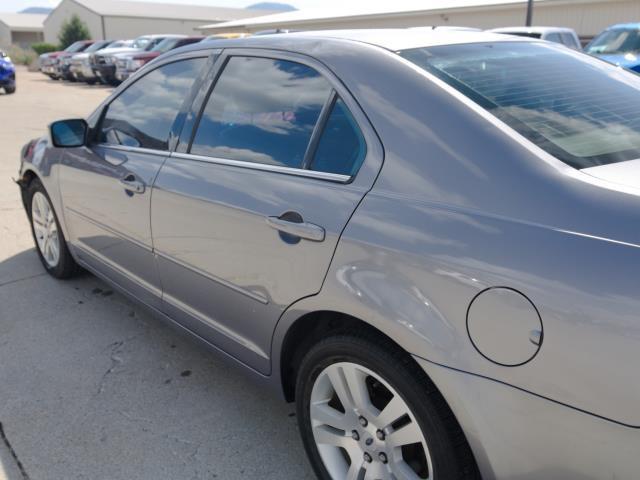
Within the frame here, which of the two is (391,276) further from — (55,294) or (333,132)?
(55,294)

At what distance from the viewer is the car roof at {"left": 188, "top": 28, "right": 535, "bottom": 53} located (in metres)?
2.37

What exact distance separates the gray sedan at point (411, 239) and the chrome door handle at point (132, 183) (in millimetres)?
11

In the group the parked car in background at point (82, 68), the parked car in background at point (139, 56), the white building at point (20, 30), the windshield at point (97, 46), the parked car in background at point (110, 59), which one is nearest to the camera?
the parked car in background at point (139, 56)

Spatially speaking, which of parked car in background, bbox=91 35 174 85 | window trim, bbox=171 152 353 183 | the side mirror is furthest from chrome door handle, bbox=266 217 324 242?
parked car in background, bbox=91 35 174 85

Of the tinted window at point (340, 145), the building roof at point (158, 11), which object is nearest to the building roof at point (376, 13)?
the building roof at point (158, 11)

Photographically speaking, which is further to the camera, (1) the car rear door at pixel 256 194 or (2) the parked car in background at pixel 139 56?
(2) the parked car in background at pixel 139 56

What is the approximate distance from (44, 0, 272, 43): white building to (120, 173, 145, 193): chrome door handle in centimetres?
5101

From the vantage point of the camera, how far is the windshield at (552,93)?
1.91 meters

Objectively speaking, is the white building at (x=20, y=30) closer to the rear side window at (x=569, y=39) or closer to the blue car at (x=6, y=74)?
the blue car at (x=6, y=74)

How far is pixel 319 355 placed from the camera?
2.14 m

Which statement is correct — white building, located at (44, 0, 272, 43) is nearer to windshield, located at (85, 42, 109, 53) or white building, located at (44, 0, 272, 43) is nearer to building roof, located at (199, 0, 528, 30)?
building roof, located at (199, 0, 528, 30)

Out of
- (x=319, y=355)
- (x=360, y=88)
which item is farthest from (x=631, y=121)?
(x=319, y=355)

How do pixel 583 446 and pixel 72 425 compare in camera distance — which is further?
pixel 72 425

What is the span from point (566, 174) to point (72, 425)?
242 cm
